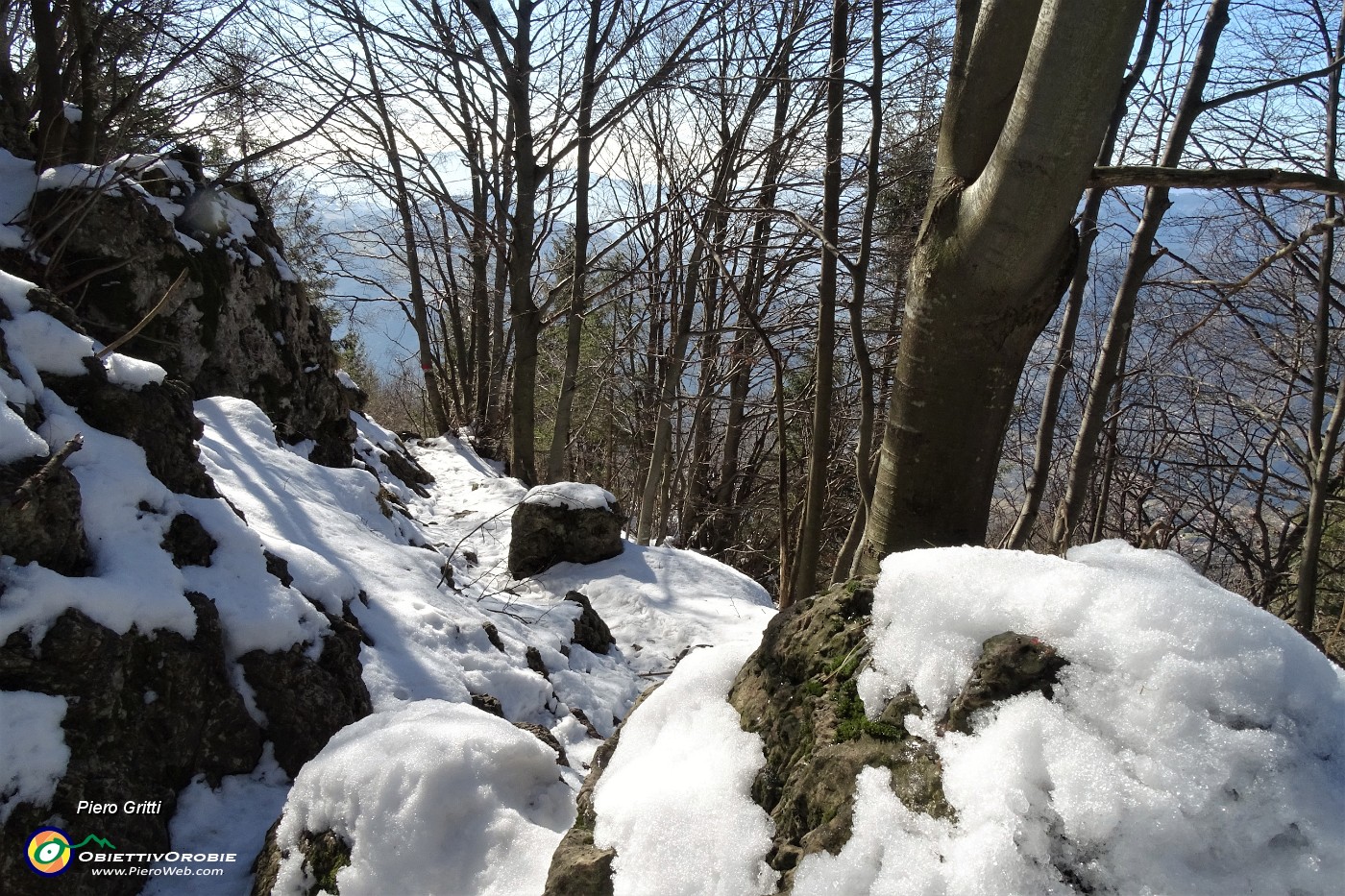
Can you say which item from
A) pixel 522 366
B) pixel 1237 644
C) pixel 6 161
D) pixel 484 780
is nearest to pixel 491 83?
pixel 522 366

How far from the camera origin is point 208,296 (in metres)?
5.49

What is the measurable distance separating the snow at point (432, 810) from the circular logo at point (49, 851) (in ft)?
1.77

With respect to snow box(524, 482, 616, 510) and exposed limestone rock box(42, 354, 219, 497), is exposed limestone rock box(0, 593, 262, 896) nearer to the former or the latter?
exposed limestone rock box(42, 354, 219, 497)

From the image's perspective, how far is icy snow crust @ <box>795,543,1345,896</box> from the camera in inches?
33.5

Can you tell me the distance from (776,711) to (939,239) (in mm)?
1232

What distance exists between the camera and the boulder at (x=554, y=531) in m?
6.36

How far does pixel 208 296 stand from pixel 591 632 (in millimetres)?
4100

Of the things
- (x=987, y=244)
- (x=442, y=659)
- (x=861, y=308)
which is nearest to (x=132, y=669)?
(x=442, y=659)

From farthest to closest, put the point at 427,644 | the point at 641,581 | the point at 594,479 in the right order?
the point at 594,479
the point at 641,581
the point at 427,644

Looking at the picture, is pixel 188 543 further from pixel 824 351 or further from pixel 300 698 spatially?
pixel 824 351

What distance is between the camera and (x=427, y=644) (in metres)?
3.66

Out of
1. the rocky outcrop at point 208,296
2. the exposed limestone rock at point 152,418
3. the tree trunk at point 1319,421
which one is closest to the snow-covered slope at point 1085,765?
the exposed limestone rock at point 152,418

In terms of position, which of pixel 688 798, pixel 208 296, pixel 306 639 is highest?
pixel 208 296

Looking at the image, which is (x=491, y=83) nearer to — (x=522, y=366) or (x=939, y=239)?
(x=522, y=366)
